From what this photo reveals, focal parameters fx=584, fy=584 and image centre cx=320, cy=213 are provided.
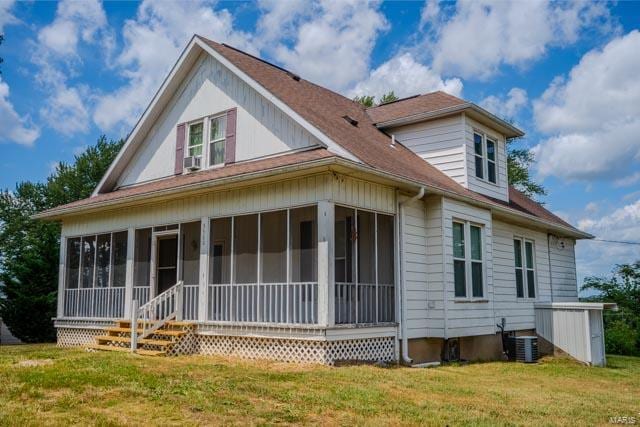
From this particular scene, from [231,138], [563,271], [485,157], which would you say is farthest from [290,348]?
[563,271]

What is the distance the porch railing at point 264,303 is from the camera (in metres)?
10.9

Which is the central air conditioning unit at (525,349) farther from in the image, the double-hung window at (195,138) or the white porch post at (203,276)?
the double-hung window at (195,138)

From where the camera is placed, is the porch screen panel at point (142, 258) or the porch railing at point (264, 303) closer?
the porch railing at point (264, 303)

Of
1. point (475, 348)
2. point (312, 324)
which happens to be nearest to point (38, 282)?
point (312, 324)

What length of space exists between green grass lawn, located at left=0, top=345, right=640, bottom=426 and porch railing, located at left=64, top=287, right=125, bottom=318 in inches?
146

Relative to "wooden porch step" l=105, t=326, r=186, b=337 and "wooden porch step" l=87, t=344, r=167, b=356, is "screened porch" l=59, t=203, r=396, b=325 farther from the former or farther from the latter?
"wooden porch step" l=87, t=344, r=167, b=356

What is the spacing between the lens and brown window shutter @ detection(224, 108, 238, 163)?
1392cm

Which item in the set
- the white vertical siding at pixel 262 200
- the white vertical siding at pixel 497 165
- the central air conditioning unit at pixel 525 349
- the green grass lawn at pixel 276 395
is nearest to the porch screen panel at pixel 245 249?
the white vertical siding at pixel 262 200

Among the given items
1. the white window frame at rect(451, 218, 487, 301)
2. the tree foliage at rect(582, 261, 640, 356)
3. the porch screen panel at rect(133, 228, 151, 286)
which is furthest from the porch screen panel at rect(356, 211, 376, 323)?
the tree foliage at rect(582, 261, 640, 356)

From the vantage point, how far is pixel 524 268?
1681 cm

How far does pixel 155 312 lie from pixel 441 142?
8.16 metres

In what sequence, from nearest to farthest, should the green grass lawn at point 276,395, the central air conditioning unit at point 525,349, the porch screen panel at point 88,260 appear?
1. the green grass lawn at point 276,395
2. the central air conditioning unit at point 525,349
3. the porch screen panel at point 88,260

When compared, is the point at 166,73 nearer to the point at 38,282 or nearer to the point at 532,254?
the point at 38,282

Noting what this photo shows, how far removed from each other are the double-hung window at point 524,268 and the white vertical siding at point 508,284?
16 centimetres
